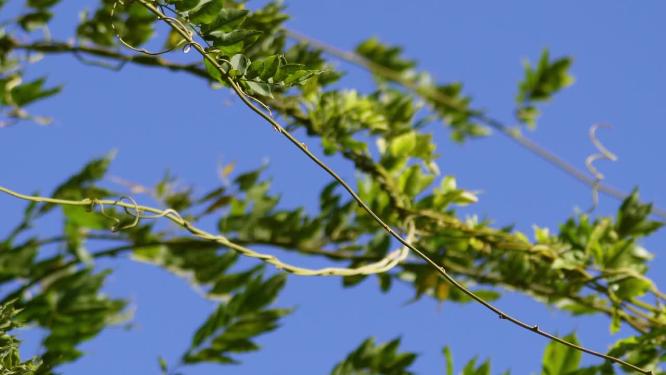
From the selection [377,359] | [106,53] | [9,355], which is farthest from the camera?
[106,53]

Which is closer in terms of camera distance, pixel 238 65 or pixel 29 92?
pixel 238 65

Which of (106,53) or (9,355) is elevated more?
(106,53)

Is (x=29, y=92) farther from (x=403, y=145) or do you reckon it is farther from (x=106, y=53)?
(x=403, y=145)

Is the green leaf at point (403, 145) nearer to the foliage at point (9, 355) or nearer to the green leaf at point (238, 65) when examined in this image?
the green leaf at point (238, 65)

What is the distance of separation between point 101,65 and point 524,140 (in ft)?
4.16

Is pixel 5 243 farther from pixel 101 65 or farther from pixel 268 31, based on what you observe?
pixel 268 31

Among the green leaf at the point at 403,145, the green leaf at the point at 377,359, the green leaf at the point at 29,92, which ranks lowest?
the green leaf at the point at 377,359

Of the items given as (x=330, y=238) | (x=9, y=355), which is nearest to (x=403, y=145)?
(x=330, y=238)

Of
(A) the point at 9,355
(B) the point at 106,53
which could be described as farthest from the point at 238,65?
(B) the point at 106,53

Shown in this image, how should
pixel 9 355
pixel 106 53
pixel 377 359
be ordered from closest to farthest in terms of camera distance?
1. pixel 9 355
2. pixel 377 359
3. pixel 106 53

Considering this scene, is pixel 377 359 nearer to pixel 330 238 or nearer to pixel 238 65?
pixel 330 238

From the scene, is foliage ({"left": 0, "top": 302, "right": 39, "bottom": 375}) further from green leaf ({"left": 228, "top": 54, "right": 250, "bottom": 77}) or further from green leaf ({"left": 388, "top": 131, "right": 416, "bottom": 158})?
green leaf ({"left": 388, "top": 131, "right": 416, "bottom": 158})

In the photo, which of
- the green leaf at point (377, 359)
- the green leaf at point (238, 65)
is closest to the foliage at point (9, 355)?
the green leaf at point (238, 65)

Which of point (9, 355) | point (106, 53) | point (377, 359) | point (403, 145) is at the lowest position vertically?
point (9, 355)
